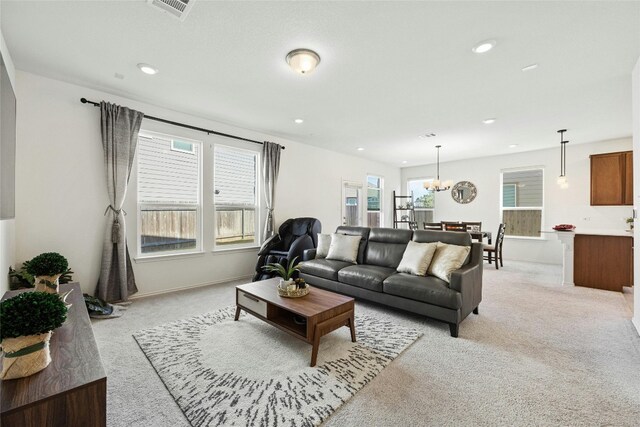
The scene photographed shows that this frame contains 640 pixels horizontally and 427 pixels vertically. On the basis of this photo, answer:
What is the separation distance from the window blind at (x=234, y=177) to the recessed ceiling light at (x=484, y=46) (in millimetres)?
3634

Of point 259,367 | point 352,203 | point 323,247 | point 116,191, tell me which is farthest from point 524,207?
point 116,191

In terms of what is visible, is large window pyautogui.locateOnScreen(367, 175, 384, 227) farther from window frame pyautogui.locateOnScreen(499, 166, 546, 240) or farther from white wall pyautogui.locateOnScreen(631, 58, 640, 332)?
white wall pyautogui.locateOnScreen(631, 58, 640, 332)

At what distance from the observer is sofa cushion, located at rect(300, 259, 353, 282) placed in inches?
141

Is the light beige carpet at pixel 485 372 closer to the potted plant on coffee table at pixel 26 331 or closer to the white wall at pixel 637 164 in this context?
the white wall at pixel 637 164

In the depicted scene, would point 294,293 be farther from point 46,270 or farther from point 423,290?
point 46,270

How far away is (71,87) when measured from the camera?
10.4 ft

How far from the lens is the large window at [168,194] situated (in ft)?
12.4

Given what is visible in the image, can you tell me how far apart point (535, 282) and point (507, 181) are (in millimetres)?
3179

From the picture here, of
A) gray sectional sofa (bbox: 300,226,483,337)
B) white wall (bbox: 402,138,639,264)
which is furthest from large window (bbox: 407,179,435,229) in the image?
gray sectional sofa (bbox: 300,226,483,337)

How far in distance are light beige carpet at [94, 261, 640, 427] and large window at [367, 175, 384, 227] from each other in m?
4.52

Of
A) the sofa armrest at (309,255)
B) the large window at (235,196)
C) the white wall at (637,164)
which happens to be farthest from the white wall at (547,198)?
the large window at (235,196)

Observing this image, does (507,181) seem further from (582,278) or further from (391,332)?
(391,332)

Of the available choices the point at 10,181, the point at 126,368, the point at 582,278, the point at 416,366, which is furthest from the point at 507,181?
the point at 10,181

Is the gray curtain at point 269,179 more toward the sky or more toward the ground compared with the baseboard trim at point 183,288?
more toward the sky
